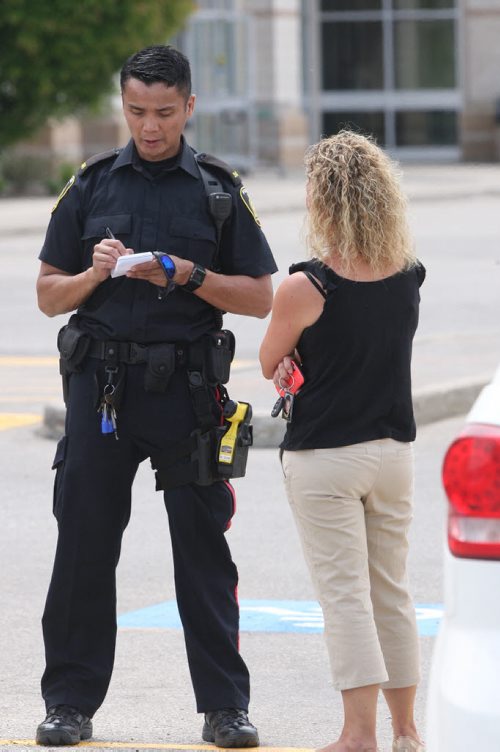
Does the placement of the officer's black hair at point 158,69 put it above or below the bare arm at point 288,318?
above

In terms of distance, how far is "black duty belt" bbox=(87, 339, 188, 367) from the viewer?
14.9 feet

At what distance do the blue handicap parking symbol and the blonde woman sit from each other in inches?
69.8

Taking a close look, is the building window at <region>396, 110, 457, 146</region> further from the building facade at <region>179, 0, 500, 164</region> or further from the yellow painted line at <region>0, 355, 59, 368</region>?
the yellow painted line at <region>0, 355, 59, 368</region>

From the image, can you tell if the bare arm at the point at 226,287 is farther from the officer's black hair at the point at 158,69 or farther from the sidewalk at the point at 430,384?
the sidewalk at the point at 430,384

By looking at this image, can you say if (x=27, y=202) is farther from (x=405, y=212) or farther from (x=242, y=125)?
(x=405, y=212)

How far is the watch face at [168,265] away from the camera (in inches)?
173

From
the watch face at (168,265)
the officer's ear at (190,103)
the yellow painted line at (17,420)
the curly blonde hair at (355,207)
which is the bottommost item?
the yellow painted line at (17,420)

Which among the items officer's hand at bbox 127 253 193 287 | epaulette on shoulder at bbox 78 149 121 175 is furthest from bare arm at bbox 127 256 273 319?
epaulette on shoulder at bbox 78 149 121 175

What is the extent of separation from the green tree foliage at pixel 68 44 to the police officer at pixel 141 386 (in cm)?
2411

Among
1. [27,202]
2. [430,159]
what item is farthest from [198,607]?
[430,159]

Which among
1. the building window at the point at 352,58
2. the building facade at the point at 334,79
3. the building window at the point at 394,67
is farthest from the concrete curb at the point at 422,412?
the building window at the point at 352,58

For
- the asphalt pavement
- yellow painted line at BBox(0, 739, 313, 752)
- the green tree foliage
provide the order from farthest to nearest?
1. the green tree foliage
2. the asphalt pavement
3. yellow painted line at BBox(0, 739, 313, 752)

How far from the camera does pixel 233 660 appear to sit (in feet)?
15.3

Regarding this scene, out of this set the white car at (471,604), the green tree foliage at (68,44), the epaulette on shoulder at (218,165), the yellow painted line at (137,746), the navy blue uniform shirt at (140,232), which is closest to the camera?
the white car at (471,604)
